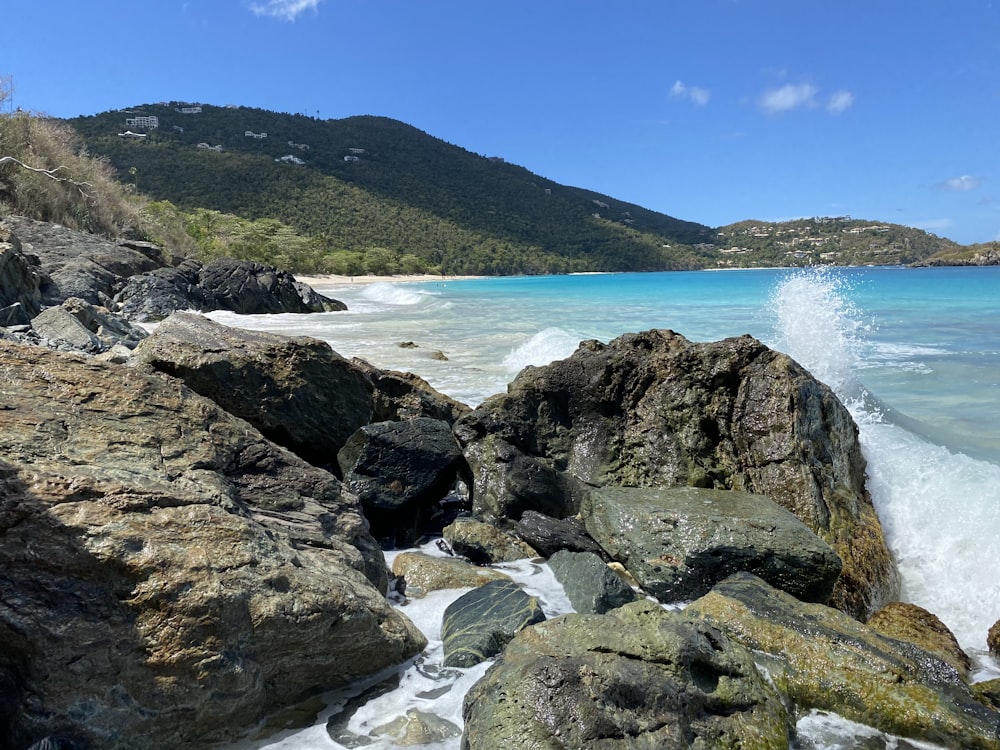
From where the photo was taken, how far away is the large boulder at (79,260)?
18125mm

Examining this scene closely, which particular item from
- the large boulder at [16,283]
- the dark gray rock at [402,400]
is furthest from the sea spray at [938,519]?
the large boulder at [16,283]

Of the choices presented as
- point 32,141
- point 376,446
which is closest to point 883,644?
point 376,446

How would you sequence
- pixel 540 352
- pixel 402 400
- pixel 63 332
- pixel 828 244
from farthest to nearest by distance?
pixel 828 244
pixel 540 352
pixel 63 332
pixel 402 400

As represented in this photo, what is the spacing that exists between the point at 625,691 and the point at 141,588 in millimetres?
1940

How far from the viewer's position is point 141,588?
8.44ft

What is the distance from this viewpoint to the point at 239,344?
217 inches

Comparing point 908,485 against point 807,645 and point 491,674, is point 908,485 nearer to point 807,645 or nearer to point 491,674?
point 807,645

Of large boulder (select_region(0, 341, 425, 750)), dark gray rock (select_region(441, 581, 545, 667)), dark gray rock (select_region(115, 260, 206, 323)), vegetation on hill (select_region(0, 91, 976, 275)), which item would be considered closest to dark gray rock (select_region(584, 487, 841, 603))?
dark gray rock (select_region(441, 581, 545, 667))

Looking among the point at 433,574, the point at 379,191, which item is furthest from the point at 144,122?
the point at 433,574

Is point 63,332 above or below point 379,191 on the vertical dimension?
below

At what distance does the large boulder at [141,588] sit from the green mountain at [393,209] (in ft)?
173

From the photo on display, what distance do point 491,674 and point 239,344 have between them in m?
3.83

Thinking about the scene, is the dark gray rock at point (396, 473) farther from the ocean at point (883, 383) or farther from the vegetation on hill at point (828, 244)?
the vegetation on hill at point (828, 244)

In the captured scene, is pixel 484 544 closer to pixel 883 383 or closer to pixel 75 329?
pixel 75 329
